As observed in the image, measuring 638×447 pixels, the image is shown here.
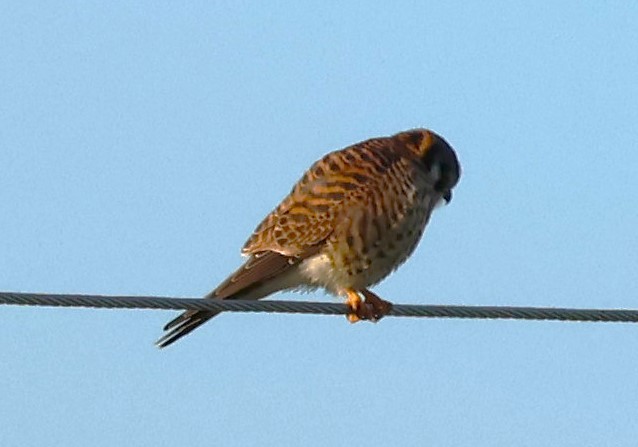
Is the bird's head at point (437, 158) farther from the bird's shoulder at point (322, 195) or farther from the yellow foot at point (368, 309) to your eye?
the yellow foot at point (368, 309)

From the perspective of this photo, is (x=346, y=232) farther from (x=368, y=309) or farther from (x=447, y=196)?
(x=447, y=196)

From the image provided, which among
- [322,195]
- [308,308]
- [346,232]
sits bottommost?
[308,308]

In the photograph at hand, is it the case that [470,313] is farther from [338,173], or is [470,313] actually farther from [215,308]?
[338,173]

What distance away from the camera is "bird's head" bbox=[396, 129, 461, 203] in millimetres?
9508

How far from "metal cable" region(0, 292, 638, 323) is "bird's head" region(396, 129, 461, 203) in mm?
2433

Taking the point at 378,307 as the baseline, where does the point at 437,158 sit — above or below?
above

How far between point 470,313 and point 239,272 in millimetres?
2309

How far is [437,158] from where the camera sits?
956cm

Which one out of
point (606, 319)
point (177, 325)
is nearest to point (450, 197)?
point (177, 325)

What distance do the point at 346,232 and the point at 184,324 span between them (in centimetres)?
105

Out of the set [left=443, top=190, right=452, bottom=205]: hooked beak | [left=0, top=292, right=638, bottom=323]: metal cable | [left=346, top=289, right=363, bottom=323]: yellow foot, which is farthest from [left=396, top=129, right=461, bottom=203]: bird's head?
[left=0, top=292, right=638, bottom=323]: metal cable

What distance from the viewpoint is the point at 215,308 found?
6703 millimetres

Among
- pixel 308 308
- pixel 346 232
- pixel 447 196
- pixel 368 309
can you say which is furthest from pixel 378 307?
pixel 308 308

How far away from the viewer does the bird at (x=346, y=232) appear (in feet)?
29.6
